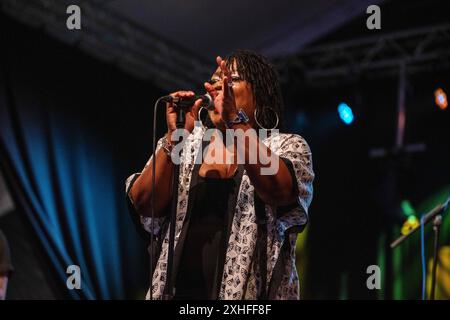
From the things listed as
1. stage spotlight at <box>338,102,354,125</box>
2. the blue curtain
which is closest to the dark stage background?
the blue curtain

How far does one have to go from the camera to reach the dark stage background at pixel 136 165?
5.75 meters

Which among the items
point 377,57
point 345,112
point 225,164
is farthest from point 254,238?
point 377,57

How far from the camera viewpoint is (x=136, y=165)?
6.66 m

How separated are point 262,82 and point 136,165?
4287 mm

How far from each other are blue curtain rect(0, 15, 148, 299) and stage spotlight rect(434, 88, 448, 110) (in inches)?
121

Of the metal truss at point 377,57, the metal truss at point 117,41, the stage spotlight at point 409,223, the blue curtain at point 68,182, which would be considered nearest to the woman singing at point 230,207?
the blue curtain at point 68,182

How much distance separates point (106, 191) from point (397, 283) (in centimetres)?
283

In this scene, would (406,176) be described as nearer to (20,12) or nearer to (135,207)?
(20,12)

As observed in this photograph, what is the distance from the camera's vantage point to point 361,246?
6785mm

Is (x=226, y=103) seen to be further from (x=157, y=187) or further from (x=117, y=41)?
(x=117, y=41)

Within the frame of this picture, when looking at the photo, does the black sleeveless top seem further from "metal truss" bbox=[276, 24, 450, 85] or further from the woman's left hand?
"metal truss" bbox=[276, 24, 450, 85]

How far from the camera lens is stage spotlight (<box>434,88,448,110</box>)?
6609 mm

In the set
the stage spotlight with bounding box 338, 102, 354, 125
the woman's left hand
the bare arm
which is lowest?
the bare arm
